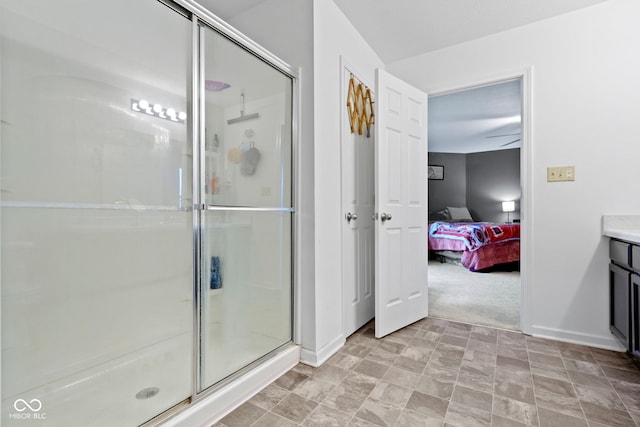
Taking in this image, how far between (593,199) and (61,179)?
304 centimetres

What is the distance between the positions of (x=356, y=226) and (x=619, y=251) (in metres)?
1.67

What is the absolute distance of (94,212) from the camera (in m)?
1.18

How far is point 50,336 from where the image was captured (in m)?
1.15

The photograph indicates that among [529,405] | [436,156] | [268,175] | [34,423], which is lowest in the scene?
[529,405]

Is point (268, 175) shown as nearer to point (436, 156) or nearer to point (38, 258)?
point (38, 258)

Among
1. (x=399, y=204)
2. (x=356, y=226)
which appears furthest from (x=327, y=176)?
(x=399, y=204)

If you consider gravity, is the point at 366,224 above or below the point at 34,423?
above

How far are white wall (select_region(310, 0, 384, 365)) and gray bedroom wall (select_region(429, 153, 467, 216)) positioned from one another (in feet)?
20.2

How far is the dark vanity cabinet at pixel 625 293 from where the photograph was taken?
1.68 m

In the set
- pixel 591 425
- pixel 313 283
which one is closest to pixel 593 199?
pixel 591 425

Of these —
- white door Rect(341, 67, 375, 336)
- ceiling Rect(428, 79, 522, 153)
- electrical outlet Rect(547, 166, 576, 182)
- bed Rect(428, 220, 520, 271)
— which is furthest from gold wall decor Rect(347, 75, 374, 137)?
bed Rect(428, 220, 520, 271)

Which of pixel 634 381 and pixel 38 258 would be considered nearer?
pixel 38 258

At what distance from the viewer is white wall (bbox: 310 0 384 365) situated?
189cm

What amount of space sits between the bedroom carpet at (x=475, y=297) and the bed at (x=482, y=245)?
0.18 metres
